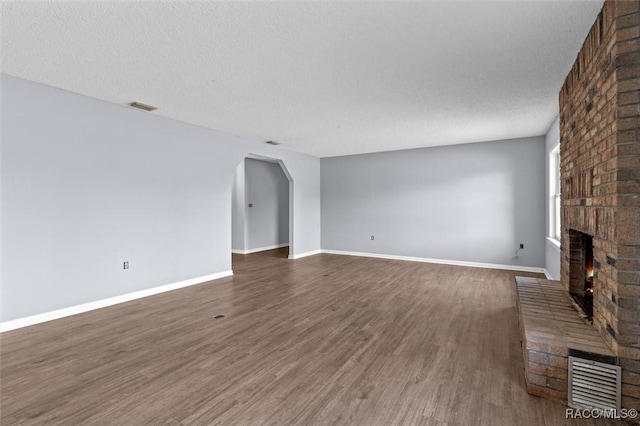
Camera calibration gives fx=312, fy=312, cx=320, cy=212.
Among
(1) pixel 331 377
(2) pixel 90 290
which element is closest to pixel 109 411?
(1) pixel 331 377

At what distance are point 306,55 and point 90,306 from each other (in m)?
3.67

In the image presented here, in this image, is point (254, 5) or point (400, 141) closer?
point (254, 5)

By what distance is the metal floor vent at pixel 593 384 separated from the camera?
68.2 inches

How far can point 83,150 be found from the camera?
3.59 metres

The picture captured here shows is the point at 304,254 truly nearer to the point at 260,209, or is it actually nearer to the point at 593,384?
the point at 260,209

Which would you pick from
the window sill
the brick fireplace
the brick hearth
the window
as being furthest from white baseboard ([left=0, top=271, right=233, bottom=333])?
the window

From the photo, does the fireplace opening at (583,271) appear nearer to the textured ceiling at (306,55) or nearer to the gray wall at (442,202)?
the textured ceiling at (306,55)

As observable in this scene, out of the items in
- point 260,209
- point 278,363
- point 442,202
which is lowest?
point 278,363

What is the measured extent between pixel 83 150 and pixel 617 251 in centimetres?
484

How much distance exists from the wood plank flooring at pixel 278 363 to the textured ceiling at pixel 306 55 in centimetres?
247

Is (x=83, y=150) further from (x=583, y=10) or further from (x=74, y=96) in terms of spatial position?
(x=583, y=10)

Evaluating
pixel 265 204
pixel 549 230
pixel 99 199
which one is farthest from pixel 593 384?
pixel 265 204

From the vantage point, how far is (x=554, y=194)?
16.4 feet

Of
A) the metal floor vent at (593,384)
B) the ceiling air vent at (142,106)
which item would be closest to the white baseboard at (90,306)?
the ceiling air vent at (142,106)
